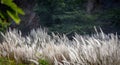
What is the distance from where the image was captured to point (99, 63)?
4.48 meters

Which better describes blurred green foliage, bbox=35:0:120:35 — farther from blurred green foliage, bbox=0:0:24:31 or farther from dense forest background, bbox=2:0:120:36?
blurred green foliage, bbox=0:0:24:31

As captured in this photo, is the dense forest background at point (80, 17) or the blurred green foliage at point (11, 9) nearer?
the blurred green foliage at point (11, 9)

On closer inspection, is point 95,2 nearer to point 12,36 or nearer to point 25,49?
point 12,36

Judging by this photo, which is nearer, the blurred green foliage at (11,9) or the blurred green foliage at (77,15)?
the blurred green foliage at (11,9)

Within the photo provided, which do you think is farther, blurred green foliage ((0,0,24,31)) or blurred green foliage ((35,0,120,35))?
blurred green foliage ((35,0,120,35))

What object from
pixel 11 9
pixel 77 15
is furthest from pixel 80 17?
pixel 11 9

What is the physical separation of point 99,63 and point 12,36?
4.34 m

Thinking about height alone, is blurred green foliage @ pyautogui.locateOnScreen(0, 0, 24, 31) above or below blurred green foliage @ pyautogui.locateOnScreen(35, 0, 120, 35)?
above

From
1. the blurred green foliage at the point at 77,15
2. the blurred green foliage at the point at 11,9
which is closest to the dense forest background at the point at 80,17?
the blurred green foliage at the point at 77,15

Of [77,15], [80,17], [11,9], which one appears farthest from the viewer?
[77,15]

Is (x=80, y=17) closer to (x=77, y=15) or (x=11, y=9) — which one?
(x=77, y=15)

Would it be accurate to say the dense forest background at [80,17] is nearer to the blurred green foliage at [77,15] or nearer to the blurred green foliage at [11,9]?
the blurred green foliage at [77,15]

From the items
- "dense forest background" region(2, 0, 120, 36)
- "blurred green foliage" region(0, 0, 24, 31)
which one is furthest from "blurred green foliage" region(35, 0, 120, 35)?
"blurred green foliage" region(0, 0, 24, 31)

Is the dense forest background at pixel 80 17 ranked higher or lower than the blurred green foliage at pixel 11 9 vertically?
lower
